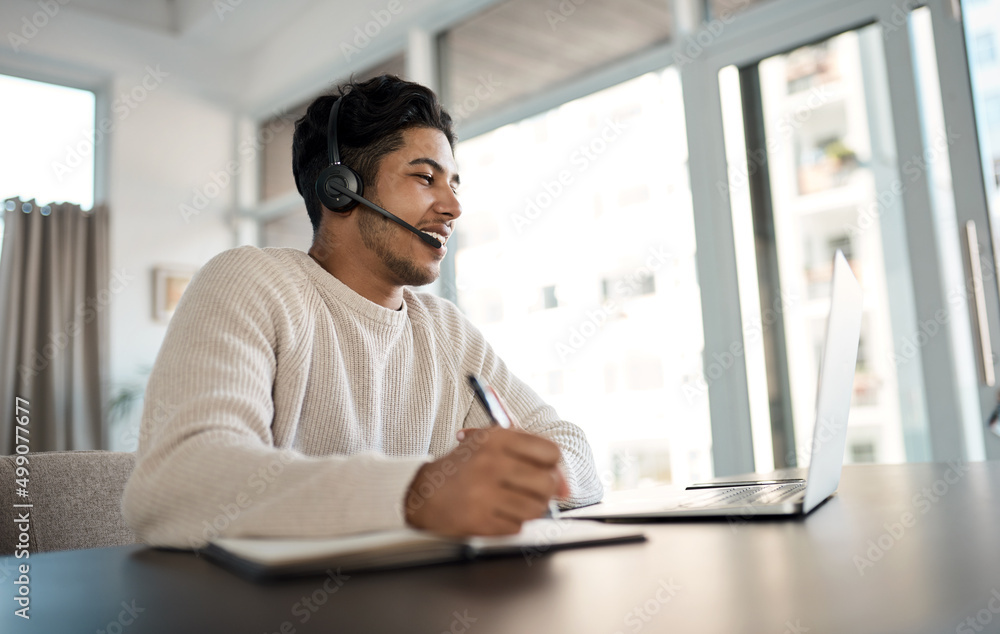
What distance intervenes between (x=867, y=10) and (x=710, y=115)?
60cm

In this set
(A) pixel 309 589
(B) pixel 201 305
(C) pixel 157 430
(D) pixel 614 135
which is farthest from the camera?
(D) pixel 614 135

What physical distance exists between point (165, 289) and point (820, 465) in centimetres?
443

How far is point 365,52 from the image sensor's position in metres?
4.13

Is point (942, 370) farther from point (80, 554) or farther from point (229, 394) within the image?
point (80, 554)

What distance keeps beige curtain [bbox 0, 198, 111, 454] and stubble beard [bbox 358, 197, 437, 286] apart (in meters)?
3.21

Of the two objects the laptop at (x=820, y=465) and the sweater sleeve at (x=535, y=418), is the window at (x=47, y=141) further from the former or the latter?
the laptop at (x=820, y=465)

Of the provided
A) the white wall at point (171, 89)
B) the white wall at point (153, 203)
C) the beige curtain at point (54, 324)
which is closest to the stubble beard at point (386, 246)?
the white wall at point (171, 89)

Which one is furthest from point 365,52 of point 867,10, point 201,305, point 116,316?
point 201,305

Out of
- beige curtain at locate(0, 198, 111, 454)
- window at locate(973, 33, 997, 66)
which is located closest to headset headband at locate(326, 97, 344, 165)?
window at locate(973, 33, 997, 66)

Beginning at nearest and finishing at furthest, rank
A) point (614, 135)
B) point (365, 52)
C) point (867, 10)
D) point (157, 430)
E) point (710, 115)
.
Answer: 1. point (157, 430)
2. point (867, 10)
3. point (710, 115)
4. point (614, 135)
5. point (365, 52)

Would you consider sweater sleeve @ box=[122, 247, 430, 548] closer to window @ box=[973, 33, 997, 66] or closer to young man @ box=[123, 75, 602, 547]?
young man @ box=[123, 75, 602, 547]

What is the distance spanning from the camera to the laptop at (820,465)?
677 millimetres

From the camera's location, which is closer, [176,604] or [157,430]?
[176,604]

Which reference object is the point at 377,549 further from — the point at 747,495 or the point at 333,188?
the point at 333,188
